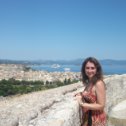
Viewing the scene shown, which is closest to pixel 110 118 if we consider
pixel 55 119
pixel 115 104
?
pixel 115 104

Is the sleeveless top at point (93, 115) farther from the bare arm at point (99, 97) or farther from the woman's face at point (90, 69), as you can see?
the woman's face at point (90, 69)

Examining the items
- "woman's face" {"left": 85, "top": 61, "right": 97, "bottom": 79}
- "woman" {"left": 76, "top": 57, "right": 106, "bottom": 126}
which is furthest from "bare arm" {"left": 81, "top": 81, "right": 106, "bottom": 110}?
"woman's face" {"left": 85, "top": 61, "right": 97, "bottom": 79}

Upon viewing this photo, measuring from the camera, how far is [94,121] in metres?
3.54

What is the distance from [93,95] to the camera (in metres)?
3.48

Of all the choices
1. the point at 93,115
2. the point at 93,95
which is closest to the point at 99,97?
the point at 93,95

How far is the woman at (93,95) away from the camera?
11.2 ft

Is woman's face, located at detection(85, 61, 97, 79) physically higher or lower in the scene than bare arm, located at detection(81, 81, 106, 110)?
higher

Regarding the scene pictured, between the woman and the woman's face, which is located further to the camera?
the woman's face

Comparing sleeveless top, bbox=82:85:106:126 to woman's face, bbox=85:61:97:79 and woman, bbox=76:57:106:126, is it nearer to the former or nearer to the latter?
woman, bbox=76:57:106:126

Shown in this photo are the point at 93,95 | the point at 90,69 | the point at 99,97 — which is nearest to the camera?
the point at 99,97

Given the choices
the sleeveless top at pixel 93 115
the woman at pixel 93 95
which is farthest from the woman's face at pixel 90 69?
the sleeveless top at pixel 93 115

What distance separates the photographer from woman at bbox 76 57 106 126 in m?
3.40

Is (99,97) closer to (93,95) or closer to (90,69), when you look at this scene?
(93,95)

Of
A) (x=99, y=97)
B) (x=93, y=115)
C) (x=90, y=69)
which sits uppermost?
(x=90, y=69)
